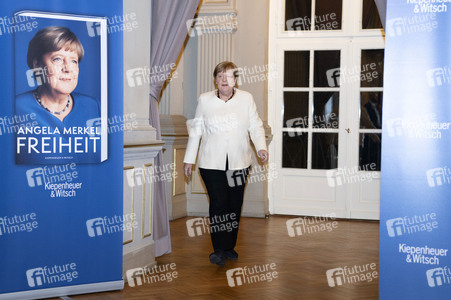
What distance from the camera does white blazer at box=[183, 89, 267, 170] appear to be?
4.45 m

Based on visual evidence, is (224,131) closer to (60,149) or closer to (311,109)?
(60,149)

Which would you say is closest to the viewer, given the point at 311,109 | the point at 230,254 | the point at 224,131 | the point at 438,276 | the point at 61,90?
the point at 438,276

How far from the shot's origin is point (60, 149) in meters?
3.52

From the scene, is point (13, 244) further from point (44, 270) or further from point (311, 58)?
point (311, 58)

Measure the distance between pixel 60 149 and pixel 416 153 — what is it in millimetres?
2074

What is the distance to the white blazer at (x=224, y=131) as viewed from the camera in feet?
14.6

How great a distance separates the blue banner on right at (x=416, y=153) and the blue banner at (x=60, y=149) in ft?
5.50

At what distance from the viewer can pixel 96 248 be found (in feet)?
12.1

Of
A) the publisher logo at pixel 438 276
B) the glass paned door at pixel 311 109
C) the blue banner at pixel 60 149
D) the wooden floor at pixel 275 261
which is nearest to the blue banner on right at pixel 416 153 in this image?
the publisher logo at pixel 438 276

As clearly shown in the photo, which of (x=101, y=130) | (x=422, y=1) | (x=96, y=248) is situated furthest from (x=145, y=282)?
(x=422, y=1)

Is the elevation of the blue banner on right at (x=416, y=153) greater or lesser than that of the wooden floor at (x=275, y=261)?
greater

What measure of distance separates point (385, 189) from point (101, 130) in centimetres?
177

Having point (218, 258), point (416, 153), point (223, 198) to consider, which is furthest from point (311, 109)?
point (416, 153)

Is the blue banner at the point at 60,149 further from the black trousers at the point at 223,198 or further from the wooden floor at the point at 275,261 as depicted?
the black trousers at the point at 223,198
